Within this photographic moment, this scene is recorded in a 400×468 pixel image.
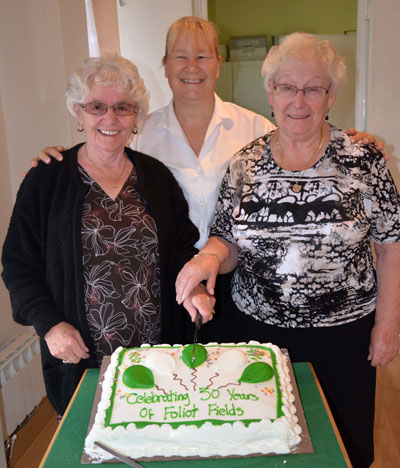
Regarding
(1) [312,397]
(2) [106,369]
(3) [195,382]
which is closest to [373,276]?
(1) [312,397]

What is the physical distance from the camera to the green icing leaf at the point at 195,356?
1.14 metres

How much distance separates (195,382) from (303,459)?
0.28m

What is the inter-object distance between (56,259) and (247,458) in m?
0.75

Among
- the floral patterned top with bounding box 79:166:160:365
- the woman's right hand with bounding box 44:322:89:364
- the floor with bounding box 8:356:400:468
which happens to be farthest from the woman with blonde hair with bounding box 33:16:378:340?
the floor with bounding box 8:356:400:468

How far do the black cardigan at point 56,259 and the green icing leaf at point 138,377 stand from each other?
0.29m

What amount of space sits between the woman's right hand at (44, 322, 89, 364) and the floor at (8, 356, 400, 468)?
40.3 inches

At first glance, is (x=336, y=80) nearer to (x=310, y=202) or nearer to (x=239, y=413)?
(x=310, y=202)

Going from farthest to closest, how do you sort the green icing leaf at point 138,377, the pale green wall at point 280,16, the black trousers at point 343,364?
the pale green wall at point 280,16
the black trousers at point 343,364
the green icing leaf at point 138,377

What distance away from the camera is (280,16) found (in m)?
5.89

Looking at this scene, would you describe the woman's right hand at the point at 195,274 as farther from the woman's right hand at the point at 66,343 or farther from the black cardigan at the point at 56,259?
the woman's right hand at the point at 66,343

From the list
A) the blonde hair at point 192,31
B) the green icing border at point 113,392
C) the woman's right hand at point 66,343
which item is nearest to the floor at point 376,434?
the woman's right hand at point 66,343

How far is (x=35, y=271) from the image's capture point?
54.4 inches

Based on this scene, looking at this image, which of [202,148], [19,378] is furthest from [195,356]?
[19,378]

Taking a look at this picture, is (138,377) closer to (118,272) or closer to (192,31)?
(118,272)
